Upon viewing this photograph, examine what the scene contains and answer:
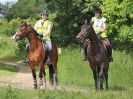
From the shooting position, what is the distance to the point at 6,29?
201ft

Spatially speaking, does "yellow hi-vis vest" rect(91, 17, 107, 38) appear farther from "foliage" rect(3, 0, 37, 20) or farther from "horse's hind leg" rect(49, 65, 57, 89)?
"foliage" rect(3, 0, 37, 20)

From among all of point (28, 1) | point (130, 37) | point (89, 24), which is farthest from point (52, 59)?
point (28, 1)

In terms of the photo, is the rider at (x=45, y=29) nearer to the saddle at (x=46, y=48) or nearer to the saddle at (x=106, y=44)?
the saddle at (x=46, y=48)

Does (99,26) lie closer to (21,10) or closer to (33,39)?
(33,39)

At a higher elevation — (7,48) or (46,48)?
(46,48)

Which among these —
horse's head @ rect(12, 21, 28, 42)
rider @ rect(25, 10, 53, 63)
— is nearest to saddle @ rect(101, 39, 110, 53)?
rider @ rect(25, 10, 53, 63)

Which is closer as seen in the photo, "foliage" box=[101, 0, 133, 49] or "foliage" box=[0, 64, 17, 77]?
"foliage" box=[0, 64, 17, 77]

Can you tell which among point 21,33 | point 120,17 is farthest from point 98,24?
point 120,17

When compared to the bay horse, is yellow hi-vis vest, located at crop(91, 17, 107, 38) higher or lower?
higher

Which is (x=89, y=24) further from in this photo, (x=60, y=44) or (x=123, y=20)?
(x=60, y=44)

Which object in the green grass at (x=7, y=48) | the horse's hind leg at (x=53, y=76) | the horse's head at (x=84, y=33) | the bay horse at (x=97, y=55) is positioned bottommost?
the green grass at (x=7, y=48)

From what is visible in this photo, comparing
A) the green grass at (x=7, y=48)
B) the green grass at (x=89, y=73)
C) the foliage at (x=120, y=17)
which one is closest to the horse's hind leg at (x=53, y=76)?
the green grass at (x=89, y=73)

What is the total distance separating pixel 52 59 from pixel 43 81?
1014mm

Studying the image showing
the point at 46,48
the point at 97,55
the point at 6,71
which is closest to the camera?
the point at 97,55
